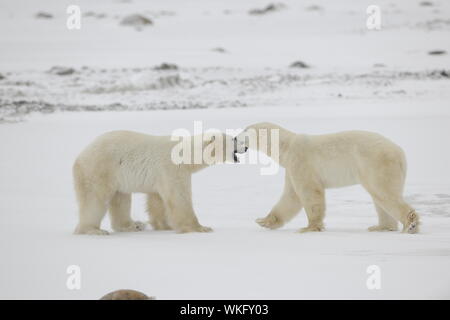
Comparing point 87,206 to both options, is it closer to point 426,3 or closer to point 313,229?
point 313,229

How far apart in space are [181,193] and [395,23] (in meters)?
18.4

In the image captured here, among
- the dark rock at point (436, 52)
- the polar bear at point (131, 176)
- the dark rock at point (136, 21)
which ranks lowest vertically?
the polar bear at point (131, 176)

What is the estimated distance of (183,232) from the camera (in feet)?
20.9

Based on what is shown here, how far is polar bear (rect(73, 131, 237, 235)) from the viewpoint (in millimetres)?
6289

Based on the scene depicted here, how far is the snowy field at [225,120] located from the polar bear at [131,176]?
0.66ft

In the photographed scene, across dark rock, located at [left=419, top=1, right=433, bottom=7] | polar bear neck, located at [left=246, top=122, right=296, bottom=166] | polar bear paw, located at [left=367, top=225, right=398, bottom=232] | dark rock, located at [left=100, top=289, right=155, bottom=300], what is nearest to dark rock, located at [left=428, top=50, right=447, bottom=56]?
dark rock, located at [left=419, top=1, right=433, bottom=7]

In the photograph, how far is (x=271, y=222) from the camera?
6.69 m

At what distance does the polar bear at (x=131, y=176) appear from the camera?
6.29 m

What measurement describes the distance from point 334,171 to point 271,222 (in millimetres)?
719

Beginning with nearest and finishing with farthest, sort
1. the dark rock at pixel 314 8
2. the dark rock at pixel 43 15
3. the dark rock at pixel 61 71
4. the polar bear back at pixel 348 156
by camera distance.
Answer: the polar bear back at pixel 348 156 → the dark rock at pixel 61 71 → the dark rock at pixel 43 15 → the dark rock at pixel 314 8

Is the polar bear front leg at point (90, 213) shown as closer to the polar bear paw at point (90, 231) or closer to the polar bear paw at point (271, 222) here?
the polar bear paw at point (90, 231)

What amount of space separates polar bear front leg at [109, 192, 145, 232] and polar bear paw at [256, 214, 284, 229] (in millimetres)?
1049

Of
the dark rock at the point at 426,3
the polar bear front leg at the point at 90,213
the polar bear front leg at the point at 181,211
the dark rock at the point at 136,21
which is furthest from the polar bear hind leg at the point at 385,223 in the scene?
the dark rock at the point at 426,3

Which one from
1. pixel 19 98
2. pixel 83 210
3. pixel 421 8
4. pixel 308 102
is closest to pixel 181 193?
pixel 83 210
